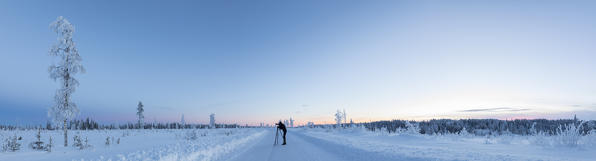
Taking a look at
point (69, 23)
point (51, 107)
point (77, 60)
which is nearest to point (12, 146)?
point (51, 107)

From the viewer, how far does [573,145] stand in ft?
38.9

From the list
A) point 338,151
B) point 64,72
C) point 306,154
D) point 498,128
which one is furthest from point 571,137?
point 498,128

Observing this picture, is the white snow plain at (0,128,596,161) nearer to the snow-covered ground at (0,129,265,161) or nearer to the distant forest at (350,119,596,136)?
the snow-covered ground at (0,129,265,161)

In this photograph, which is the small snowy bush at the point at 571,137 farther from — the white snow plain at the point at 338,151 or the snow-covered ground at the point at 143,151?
the snow-covered ground at the point at 143,151

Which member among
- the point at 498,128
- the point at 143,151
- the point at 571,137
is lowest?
the point at 498,128

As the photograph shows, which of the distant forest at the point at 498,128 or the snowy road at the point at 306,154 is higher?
the snowy road at the point at 306,154

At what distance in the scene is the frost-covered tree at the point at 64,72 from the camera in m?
20.4

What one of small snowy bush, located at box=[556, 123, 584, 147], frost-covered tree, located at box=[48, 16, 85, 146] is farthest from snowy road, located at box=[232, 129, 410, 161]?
frost-covered tree, located at box=[48, 16, 85, 146]

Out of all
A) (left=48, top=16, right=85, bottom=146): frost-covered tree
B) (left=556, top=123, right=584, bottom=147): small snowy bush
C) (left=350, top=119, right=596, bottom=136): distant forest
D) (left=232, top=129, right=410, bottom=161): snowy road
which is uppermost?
(left=48, top=16, right=85, bottom=146): frost-covered tree

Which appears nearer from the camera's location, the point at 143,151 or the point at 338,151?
the point at 143,151

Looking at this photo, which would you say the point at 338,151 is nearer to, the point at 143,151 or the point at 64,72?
the point at 143,151

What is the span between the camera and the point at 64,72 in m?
20.6

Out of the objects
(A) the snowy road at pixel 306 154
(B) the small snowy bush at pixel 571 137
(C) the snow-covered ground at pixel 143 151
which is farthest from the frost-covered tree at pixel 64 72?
(B) the small snowy bush at pixel 571 137

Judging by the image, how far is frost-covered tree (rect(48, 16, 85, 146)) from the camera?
20375 mm
